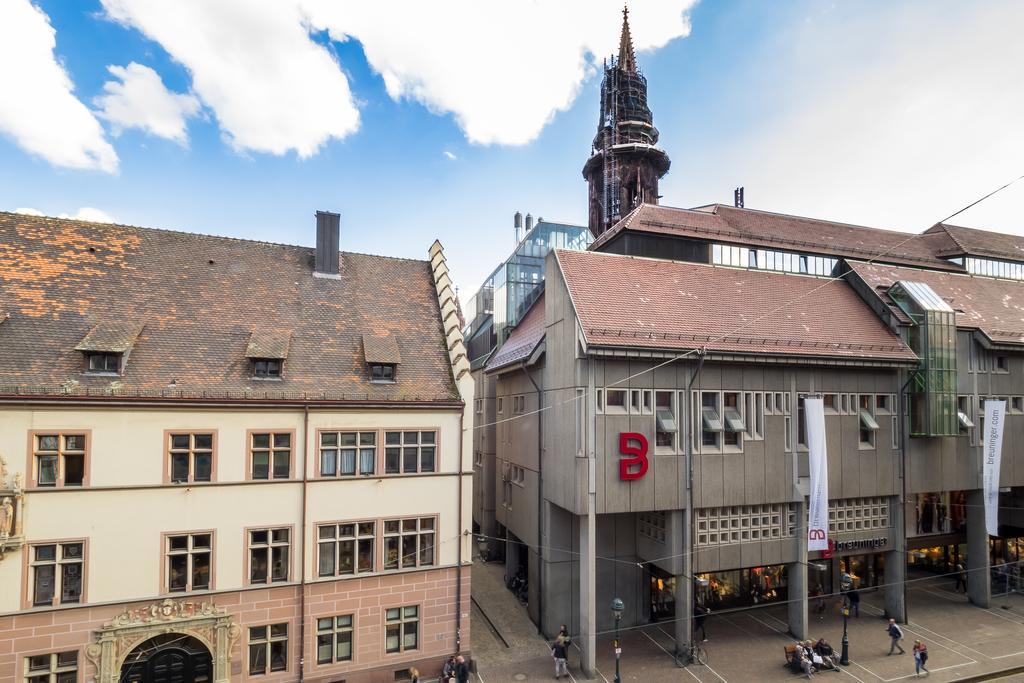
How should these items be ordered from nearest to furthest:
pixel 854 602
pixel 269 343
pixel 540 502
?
pixel 269 343
pixel 540 502
pixel 854 602

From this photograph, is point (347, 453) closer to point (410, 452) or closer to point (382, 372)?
point (410, 452)

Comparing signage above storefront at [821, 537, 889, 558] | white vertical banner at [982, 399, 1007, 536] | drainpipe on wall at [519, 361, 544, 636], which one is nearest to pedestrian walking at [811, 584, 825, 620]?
signage above storefront at [821, 537, 889, 558]

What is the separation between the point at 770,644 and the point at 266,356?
73.5 feet

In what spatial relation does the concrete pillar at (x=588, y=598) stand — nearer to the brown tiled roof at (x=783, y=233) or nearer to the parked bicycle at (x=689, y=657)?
the parked bicycle at (x=689, y=657)

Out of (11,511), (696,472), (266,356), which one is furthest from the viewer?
(696,472)

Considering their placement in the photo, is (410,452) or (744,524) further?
(744,524)

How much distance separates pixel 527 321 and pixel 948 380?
19.8m

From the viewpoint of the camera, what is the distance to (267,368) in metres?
18.7

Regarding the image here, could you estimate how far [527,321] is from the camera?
31.1m

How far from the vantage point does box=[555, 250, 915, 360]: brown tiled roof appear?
20797 millimetres

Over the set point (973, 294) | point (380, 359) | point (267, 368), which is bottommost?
point (267, 368)

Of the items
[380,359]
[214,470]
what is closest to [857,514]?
[380,359]

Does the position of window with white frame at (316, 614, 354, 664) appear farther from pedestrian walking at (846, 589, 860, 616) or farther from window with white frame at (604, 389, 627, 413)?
pedestrian walking at (846, 589, 860, 616)

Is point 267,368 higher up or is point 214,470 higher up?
point 267,368
